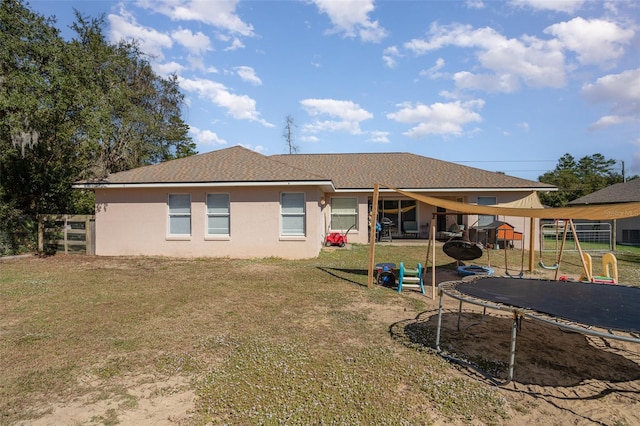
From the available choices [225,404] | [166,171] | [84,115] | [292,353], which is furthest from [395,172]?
[225,404]

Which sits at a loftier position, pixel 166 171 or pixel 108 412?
pixel 166 171

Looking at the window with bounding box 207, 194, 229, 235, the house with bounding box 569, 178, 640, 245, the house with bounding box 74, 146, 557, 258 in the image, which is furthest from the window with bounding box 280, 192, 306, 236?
the house with bounding box 569, 178, 640, 245

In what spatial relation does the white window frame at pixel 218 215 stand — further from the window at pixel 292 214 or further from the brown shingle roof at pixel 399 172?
the brown shingle roof at pixel 399 172

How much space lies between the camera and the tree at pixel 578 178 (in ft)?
118

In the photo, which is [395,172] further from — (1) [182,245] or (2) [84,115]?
(2) [84,115]

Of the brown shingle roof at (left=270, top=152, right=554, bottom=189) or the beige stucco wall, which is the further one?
the brown shingle roof at (left=270, top=152, right=554, bottom=189)

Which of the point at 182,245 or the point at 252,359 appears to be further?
the point at 182,245

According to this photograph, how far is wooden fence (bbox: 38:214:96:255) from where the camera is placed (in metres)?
13.2

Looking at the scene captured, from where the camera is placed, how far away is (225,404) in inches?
132

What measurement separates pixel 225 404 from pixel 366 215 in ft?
48.4

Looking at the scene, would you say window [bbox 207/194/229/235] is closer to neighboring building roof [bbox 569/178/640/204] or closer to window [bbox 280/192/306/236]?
window [bbox 280/192/306/236]

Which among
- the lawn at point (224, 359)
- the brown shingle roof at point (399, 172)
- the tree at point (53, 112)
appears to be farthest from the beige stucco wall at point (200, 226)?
the brown shingle roof at point (399, 172)

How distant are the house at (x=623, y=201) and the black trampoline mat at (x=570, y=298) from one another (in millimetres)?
22698

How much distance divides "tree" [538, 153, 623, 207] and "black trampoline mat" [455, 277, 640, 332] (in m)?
34.3
